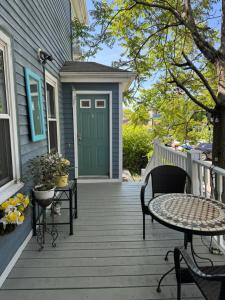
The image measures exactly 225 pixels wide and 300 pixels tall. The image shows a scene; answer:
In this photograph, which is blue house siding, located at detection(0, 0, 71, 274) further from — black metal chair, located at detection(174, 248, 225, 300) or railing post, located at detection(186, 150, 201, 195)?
railing post, located at detection(186, 150, 201, 195)

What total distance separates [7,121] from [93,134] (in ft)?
9.45

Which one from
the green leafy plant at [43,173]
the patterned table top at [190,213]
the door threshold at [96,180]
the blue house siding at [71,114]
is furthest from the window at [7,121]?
the door threshold at [96,180]

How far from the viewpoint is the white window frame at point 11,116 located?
2.06 metres

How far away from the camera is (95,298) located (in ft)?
5.42

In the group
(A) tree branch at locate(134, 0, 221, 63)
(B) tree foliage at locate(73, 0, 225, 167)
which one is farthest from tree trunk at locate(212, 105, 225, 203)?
(A) tree branch at locate(134, 0, 221, 63)

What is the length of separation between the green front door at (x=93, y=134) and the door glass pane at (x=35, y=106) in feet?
6.35

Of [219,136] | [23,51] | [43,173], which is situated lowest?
[43,173]

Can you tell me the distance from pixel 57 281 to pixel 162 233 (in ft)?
4.47

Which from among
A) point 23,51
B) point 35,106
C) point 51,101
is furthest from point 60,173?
point 51,101

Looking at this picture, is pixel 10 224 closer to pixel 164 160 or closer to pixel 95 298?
pixel 95 298

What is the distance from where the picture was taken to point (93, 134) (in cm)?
499

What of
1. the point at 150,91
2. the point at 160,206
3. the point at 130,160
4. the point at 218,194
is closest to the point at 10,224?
the point at 160,206

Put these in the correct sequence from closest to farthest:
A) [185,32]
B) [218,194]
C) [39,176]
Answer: [218,194], [39,176], [185,32]

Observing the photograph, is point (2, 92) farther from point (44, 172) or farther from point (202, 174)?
point (202, 174)
